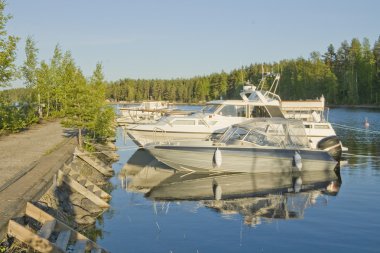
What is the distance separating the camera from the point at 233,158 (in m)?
21.9

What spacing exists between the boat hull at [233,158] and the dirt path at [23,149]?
17.2 ft

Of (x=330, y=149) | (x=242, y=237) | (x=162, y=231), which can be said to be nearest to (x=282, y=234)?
(x=242, y=237)

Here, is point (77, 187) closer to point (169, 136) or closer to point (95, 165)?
point (95, 165)

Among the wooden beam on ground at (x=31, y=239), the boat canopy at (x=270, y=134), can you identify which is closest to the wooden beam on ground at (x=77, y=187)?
the wooden beam on ground at (x=31, y=239)

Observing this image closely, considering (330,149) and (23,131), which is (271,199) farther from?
(23,131)

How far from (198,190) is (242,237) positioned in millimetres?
6402

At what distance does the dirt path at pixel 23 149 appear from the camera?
15338mm

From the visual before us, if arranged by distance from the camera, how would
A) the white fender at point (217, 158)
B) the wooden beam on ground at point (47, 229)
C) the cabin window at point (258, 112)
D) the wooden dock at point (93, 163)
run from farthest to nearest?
the cabin window at point (258, 112) < the white fender at point (217, 158) < the wooden dock at point (93, 163) < the wooden beam on ground at point (47, 229)

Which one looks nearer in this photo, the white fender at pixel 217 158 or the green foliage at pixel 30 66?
the white fender at pixel 217 158

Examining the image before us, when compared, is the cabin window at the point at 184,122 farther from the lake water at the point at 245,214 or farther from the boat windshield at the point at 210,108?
the lake water at the point at 245,214

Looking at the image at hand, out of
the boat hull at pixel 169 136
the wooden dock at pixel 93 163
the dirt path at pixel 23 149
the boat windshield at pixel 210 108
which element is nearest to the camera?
the dirt path at pixel 23 149

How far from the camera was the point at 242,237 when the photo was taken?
1323 cm

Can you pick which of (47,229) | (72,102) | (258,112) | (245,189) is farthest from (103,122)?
(47,229)

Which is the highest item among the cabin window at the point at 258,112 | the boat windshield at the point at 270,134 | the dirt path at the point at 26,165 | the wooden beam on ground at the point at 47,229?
the cabin window at the point at 258,112
